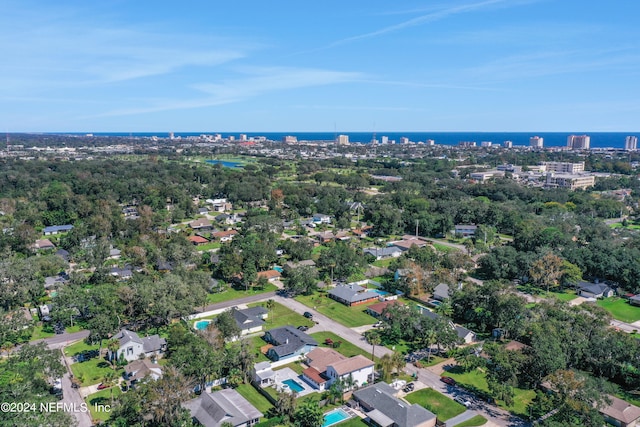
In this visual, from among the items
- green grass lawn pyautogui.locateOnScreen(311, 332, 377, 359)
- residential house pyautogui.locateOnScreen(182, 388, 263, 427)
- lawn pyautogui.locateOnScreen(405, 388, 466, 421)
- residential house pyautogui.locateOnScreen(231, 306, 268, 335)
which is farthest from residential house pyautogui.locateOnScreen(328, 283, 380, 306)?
residential house pyautogui.locateOnScreen(182, 388, 263, 427)

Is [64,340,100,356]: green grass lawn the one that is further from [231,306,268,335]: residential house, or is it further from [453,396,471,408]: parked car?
[453,396,471,408]: parked car

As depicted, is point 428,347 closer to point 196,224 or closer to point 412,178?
point 196,224

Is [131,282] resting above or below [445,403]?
above

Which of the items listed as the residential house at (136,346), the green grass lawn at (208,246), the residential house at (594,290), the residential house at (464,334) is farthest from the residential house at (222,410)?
the green grass lawn at (208,246)

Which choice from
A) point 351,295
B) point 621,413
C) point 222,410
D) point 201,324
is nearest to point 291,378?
point 222,410

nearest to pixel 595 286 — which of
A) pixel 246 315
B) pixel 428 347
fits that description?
pixel 428 347
